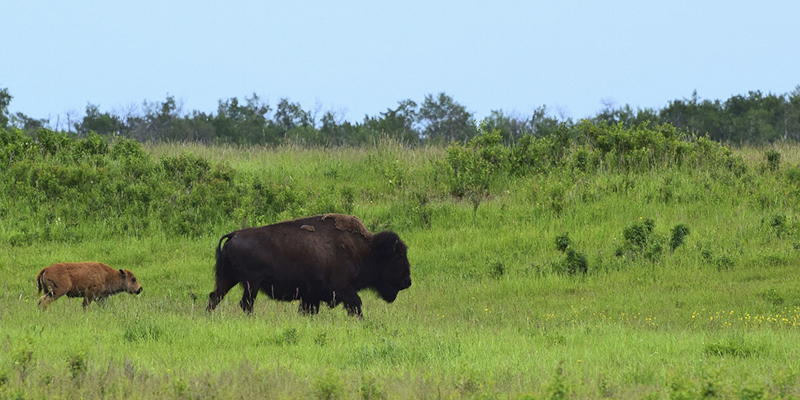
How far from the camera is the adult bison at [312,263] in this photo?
1099cm

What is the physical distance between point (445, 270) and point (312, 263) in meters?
5.05

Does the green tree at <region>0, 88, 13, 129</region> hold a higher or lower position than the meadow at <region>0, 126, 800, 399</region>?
higher

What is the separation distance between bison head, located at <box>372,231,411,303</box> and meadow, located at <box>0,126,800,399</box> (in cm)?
44

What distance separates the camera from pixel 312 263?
446 inches

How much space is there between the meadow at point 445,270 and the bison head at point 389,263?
44 centimetres

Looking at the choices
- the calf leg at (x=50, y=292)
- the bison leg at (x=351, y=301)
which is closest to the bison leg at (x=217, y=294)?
the bison leg at (x=351, y=301)

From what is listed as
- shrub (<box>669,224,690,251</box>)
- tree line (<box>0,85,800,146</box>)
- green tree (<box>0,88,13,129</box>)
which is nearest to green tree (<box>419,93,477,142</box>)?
tree line (<box>0,85,800,146</box>)

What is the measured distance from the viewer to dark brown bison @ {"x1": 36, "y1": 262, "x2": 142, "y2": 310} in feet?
39.0

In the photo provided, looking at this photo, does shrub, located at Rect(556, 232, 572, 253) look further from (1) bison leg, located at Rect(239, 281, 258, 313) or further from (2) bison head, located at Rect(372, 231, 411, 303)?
(1) bison leg, located at Rect(239, 281, 258, 313)

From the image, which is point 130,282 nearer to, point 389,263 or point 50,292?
point 50,292

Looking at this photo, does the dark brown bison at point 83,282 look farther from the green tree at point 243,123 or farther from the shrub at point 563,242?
the green tree at point 243,123

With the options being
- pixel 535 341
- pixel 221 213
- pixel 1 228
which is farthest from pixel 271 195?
pixel 535 341

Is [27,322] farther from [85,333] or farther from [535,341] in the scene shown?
[535,341]

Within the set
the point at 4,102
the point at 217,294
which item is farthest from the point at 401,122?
the point at 217,294
